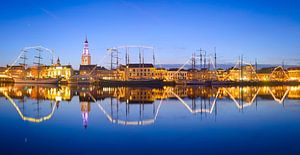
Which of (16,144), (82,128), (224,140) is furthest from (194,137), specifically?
(16,144)

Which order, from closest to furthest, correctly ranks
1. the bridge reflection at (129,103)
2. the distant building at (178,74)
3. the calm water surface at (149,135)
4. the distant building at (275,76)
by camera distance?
the calm water surface at (149,135)
the bridge reflection at (129,103)
the distant building at (275,76)
the distant building at (178,74)

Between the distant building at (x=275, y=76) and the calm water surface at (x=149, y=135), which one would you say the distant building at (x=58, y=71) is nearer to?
the distant building at (x=275, y=76)

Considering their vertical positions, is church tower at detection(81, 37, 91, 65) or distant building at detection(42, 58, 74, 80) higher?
church tower at detection(81, 37, 91, 65)

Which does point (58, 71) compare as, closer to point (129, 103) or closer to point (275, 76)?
point (275, 76)

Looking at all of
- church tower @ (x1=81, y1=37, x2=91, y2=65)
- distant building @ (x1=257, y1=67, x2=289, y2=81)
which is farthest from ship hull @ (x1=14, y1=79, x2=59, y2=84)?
distant building @ (x1=257, y1=67, x2=289, y2=81)

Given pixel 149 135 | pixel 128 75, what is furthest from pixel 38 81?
pixel 149 135

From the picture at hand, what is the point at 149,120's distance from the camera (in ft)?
42.3

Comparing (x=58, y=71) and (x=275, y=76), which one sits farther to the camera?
(x=275, y=76)

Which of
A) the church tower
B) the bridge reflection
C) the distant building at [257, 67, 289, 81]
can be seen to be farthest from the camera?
the church tower

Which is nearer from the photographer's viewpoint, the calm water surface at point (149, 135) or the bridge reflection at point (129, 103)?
the calm water surface at point (149, 135)


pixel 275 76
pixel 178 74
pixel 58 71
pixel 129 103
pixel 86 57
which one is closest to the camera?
pixel 129 103

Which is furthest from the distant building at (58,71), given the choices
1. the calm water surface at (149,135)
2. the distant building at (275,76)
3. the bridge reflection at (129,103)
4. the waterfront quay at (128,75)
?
the calm water surface at (149,135)

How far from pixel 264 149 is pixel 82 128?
5810 millimetres

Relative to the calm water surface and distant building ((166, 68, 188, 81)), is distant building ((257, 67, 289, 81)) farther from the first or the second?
the calm water surface
